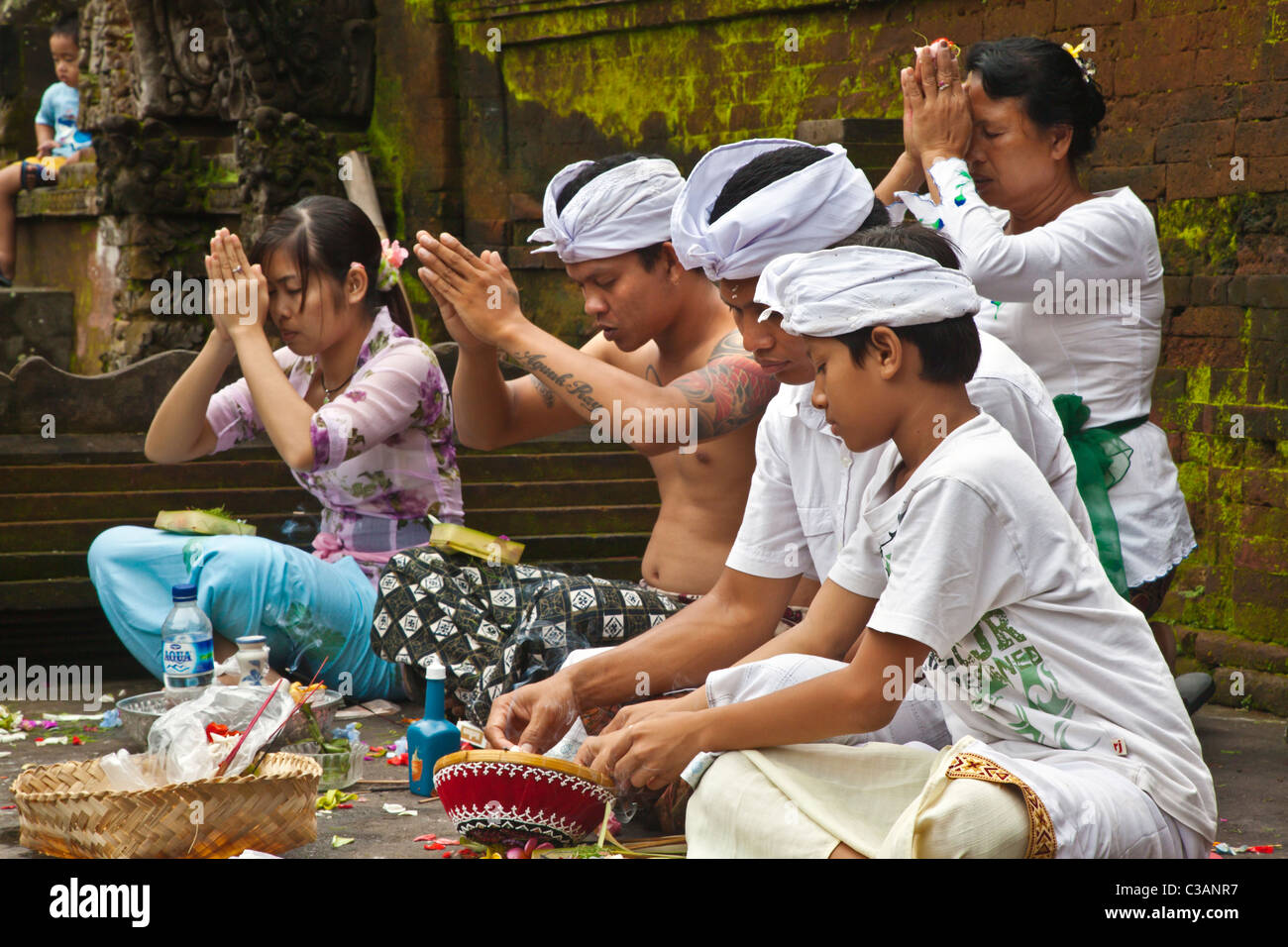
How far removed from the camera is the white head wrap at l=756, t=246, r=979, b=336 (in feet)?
9.01

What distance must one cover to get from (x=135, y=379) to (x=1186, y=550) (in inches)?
195

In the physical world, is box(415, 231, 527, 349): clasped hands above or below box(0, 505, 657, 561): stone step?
above

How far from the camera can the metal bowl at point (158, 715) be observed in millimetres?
3975

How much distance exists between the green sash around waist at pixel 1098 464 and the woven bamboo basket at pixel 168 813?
2.01 metres

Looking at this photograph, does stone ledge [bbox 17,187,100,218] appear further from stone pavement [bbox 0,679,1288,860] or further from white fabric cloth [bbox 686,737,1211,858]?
white fabric cloth [bbox 686,737,1211,858]

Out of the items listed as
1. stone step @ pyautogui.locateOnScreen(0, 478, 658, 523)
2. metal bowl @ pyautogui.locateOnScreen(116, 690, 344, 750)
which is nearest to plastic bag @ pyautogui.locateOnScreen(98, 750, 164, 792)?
metal bowl @ pyautogui.locateOnScreen(116, 690, 344, 750)

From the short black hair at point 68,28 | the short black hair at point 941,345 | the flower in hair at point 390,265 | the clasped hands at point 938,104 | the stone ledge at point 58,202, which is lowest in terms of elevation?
the short black hair at point 941,345

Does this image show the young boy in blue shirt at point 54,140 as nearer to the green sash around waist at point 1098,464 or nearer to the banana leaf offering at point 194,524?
the banana leaf offering at point 194,524

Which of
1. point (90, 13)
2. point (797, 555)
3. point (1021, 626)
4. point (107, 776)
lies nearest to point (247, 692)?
point (107, 776)

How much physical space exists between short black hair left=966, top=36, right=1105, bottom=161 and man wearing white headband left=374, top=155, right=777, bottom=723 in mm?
891

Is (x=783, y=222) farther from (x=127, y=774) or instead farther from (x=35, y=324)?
(x=35, y=324)

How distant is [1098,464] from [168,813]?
238 centimetres

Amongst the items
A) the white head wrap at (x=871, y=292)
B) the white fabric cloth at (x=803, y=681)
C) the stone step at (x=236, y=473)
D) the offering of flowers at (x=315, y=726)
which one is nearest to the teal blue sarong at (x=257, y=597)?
the offering of flowers at (x=315, y=726)
